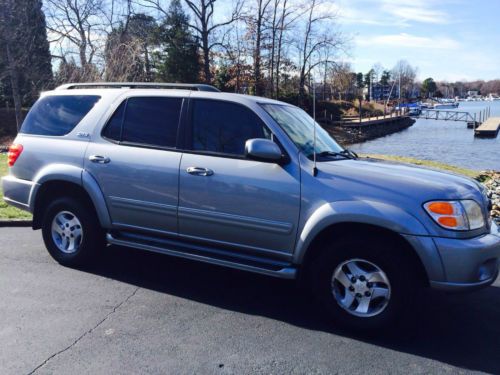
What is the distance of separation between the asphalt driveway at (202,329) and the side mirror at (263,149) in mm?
1413

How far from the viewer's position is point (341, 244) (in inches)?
148

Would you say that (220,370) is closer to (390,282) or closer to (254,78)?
(390,282)

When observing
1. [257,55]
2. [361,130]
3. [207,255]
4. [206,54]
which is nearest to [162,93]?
[207,255]

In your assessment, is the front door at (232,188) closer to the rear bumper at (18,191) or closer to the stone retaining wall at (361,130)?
the rear bumper at (18,191)

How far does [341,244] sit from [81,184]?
2.83 m

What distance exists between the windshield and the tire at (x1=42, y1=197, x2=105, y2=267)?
7.50 feet

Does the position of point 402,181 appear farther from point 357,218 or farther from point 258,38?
point 258,38

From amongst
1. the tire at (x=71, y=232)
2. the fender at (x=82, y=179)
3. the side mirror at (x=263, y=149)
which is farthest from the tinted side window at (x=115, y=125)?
the side mirror at (x=263, y=149)

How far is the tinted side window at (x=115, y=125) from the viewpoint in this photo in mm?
4891

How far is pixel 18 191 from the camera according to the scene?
536cm

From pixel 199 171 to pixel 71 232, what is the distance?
1853 mm

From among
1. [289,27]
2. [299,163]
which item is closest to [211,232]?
[299,163]

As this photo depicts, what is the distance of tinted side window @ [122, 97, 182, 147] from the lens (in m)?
4.62

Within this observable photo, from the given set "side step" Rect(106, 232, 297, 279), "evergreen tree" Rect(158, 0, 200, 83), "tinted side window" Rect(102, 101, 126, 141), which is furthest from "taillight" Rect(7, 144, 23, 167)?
"evergreen tree" Rect(158, 0, 200, 83)
